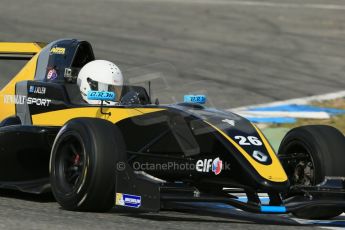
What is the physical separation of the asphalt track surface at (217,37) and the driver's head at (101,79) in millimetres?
5107

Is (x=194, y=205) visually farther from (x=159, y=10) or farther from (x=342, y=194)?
(x=159, y=10)

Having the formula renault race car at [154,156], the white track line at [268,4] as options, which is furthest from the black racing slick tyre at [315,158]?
the white track line at [268,4]

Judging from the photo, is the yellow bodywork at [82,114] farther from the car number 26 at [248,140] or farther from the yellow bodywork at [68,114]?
the car number 26 at [248,140]

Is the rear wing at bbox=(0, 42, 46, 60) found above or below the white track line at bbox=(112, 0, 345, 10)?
below

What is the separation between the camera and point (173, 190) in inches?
271

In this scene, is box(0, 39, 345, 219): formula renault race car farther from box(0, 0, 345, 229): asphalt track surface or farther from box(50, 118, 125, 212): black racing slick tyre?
box(0, 0, 345, 229): asphalt track surface

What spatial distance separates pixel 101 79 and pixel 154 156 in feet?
4.94

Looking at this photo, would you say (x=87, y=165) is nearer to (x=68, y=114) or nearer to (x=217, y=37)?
(x=68, y=114)

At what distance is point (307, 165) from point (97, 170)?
192 centimetres

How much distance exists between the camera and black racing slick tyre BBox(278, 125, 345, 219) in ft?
24.3

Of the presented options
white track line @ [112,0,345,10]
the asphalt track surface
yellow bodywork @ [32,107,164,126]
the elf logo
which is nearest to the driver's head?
yellow bodywork @ [32,107,164,126]

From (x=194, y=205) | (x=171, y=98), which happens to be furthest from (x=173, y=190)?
(x=171, y=98)

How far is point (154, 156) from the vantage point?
287 inches

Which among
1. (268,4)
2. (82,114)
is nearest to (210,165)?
(82,114)
